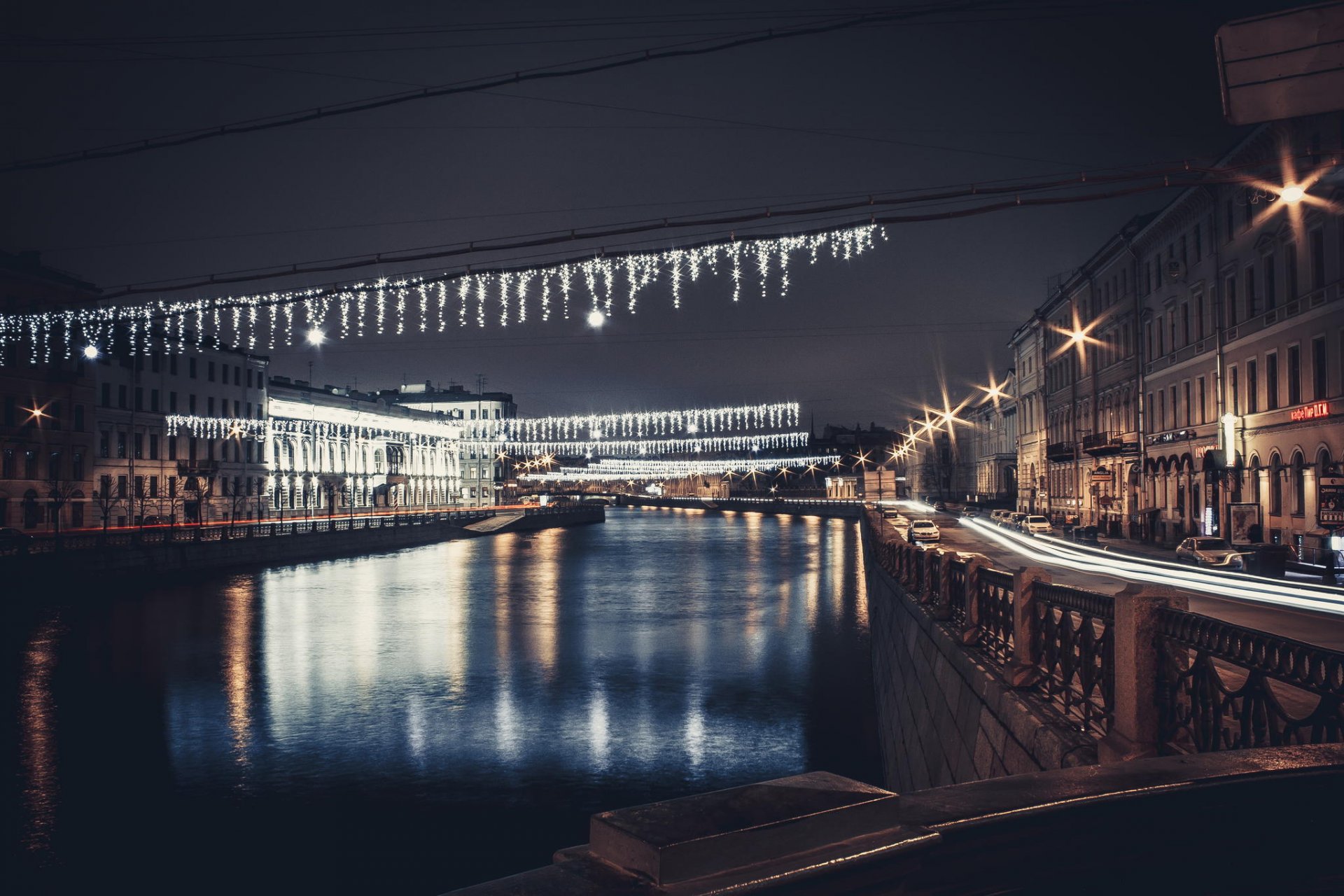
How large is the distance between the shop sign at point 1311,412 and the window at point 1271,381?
7.24 ft

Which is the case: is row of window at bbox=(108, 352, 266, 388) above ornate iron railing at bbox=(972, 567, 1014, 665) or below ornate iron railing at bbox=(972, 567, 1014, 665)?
above

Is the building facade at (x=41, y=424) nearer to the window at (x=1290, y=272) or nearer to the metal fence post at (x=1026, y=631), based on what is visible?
the window at (x=1290, y=272)

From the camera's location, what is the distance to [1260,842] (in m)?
4.65

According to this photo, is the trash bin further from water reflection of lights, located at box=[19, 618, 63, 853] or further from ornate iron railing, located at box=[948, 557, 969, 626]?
water reflection of lights, located at box=[19, 618, 63, 853]

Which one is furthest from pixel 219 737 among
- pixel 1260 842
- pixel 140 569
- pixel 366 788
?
pixel 140 569

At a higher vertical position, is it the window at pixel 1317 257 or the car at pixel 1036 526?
the window at pixel 1317 257

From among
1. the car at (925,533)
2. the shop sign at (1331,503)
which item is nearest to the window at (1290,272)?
the shop sign at (1331,503)

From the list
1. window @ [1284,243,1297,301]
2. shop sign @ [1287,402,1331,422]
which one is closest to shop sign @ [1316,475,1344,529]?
shop sign @ [1287,402,1331,422]

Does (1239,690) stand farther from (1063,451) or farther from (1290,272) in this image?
(1063,451)

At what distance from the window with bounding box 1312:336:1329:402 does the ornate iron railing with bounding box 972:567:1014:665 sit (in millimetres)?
25338

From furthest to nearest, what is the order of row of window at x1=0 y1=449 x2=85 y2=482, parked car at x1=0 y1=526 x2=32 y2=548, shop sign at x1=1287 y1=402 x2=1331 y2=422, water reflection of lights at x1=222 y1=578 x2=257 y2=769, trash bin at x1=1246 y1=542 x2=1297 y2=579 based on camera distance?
1. row of window at x1=0 y1=449 x2=85 y2=482
2. parked car at x1=0 y1=526 x2=32 y2=548
3. shop sign at x1=1287 y1=402 x2=1331 y2=422
4. trash bin at x1=1246 y1=542 x2=1297 y2=579
5. water reflection of lights at x1=222 y1=578 x2=257 y2=769

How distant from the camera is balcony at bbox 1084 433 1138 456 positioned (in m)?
51.3

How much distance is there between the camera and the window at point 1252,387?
119 ft

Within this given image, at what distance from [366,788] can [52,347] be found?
51.3 meters
